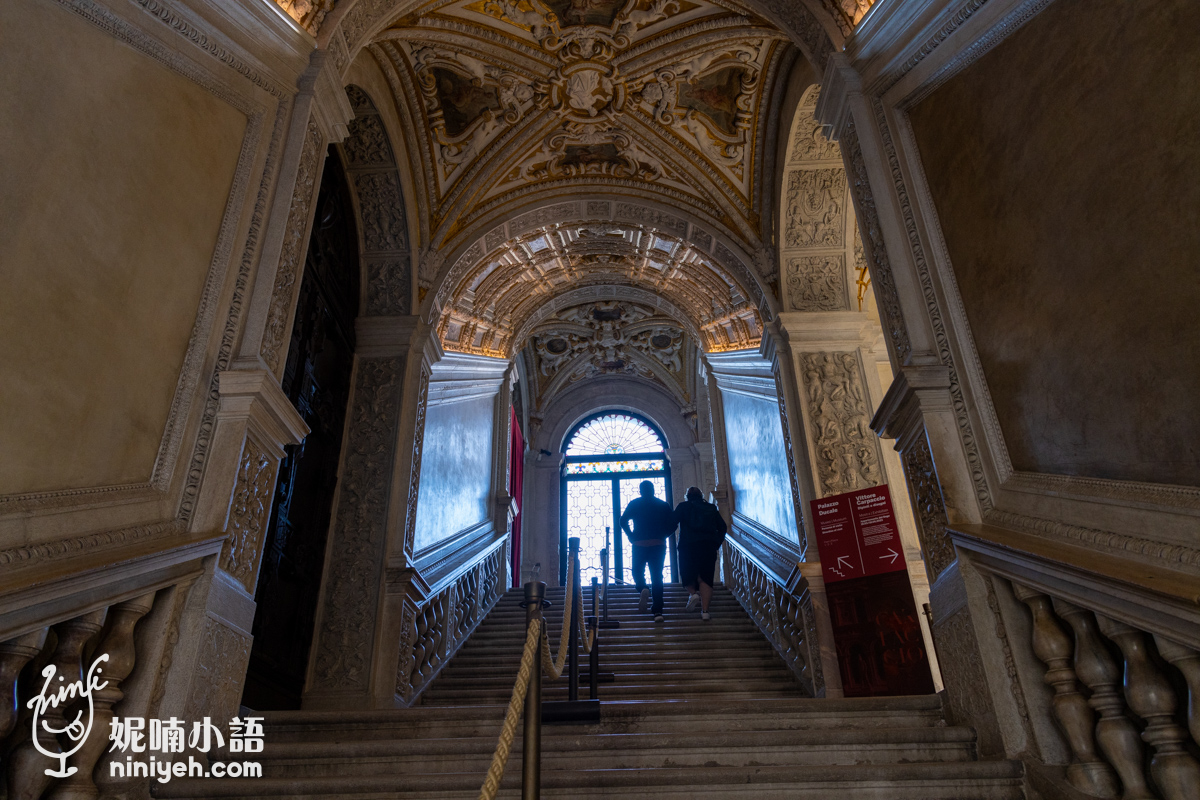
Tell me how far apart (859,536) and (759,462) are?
3.37m

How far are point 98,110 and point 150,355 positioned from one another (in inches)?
36.6

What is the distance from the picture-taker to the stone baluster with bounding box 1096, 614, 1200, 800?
6.34ft

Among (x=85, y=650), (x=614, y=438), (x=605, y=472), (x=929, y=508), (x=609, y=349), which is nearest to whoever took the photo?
(x=85, y=650)

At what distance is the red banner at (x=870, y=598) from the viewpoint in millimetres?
4953

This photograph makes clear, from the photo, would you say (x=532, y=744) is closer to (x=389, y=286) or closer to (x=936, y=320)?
A: (x=936, y=320)

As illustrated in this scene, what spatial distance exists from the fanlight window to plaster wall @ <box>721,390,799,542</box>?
558 cm

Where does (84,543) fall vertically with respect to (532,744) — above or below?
above

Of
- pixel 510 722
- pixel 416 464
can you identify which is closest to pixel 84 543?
pixel 510 722

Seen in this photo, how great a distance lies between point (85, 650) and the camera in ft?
7.99

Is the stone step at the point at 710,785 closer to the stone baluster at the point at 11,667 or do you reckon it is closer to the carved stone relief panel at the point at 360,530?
the stone baluster at the point at 11,667

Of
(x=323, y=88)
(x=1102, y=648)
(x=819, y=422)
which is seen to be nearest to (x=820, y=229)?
(x=819, y=422)

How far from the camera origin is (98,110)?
2781mm

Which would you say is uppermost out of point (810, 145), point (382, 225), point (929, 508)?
point (810, 145)

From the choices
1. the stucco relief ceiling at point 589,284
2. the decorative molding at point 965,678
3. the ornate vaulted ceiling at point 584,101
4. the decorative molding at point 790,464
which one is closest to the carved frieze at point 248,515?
the decorative molding at point 965,678
